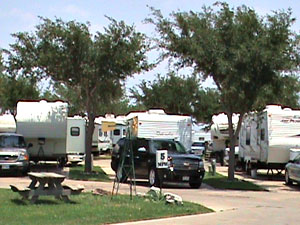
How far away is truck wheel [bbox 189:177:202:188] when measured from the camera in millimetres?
22166

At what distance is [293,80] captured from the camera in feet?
76.6

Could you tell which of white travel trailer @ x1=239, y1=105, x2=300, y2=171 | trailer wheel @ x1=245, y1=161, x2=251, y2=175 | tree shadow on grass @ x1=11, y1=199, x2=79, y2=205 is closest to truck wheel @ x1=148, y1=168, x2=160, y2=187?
white travel trailer @ x1=239, y1=105, x2=300, y2=171

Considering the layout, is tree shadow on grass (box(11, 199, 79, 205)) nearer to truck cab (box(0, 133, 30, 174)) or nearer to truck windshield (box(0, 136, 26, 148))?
truck cab (box(0, 133, 30, 174))

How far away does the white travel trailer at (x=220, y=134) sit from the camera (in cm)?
3853

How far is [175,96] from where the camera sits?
47.0m

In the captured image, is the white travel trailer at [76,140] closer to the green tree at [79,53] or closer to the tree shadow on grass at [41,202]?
the green tree at [79,53]

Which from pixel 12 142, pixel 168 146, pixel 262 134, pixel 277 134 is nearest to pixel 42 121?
pixel 12 142

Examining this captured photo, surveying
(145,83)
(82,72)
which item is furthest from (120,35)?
(145,83)

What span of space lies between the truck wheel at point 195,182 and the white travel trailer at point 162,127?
17.2ft

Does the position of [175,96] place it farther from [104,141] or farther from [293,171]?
[293,171]

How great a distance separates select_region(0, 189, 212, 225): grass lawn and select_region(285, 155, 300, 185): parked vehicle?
31.0 feet

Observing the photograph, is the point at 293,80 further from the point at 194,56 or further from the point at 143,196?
the point at 143,196

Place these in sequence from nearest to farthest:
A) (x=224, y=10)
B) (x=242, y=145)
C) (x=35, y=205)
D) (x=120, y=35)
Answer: (x=35, y=205) → (x=224, y=10) → (x=120, y=35) → (x=242, y=145)

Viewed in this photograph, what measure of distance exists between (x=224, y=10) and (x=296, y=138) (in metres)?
7.17
